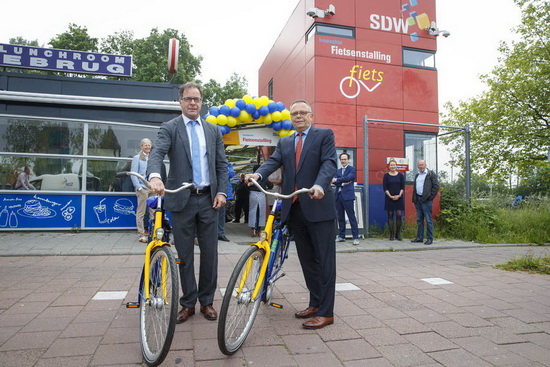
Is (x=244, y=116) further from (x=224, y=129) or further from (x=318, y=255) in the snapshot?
(x=318, y=255)

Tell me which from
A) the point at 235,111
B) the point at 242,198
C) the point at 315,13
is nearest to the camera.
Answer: the point at 235,111

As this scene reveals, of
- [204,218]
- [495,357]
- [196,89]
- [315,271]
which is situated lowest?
[495,357]

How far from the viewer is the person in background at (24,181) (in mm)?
8305

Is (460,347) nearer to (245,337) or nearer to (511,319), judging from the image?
(511,319)

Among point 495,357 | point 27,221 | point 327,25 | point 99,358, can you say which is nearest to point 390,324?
point 495,357

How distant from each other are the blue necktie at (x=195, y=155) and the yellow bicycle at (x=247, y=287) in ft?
1.83

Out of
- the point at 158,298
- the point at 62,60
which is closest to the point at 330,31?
the point at 62,60

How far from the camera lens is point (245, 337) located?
273cm

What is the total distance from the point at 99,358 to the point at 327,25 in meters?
9.70

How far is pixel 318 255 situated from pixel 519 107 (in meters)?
22.0

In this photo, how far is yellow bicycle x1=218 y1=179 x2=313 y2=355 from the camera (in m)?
2.51

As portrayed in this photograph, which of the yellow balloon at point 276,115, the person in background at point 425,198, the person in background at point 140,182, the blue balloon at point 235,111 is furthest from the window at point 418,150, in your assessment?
the person in background at point 140,182

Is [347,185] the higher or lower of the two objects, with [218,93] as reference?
lower

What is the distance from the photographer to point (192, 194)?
3.19 metres
